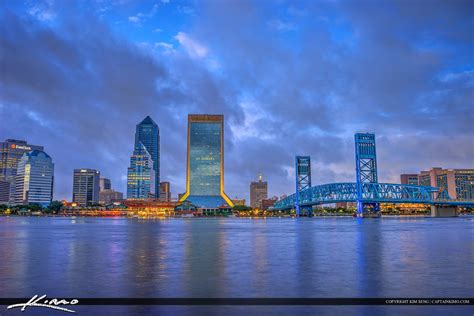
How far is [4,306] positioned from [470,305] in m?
16.5

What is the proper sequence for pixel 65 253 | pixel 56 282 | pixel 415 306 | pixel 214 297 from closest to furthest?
pixel 415 306 < pixel 214 297 < pixel 56 282 < pixel 65 253

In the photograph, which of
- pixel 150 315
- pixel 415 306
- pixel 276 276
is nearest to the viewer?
pixel 150 315

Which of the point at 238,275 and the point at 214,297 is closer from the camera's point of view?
the point at 214,297

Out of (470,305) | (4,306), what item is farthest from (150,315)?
(470,305)

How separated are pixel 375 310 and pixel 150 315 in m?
7.47

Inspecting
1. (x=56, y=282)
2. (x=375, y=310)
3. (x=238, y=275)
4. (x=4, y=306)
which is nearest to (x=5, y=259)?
(x=56, y=282)

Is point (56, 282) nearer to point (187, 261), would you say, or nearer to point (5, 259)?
point (187, 261)

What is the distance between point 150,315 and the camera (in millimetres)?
12609

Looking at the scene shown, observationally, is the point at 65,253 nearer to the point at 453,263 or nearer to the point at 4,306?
the point at 4,306
